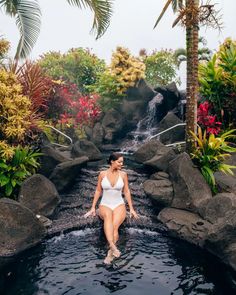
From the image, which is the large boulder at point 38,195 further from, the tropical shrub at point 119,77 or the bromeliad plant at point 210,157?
the tropical shrub at point 119,77

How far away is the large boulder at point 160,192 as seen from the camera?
7660 mm

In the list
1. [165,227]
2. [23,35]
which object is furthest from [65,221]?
[23,35]

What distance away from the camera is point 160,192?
303 inches

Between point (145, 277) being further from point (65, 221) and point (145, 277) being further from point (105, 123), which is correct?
point (105, 123)

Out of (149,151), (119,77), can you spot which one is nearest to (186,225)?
(149,151)

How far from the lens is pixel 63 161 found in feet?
31.4

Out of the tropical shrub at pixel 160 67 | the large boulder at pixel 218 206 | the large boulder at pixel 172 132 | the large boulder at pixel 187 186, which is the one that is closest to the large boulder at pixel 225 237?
the large boulder at pixel 218 206

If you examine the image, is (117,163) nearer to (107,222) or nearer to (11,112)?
(107,222)

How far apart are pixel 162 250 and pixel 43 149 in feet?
15.8

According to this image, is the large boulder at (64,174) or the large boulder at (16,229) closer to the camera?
the large boulder at (16,229)

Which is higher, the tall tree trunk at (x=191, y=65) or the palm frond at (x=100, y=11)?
the palm frond at (x=100, y=11)

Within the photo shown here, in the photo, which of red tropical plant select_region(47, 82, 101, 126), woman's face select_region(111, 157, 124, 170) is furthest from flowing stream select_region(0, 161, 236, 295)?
red tropical plant select_region(47, 82, 101, 126)

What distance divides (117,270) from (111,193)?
1486mm

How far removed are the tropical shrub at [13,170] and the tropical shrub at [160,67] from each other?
18060 mm
